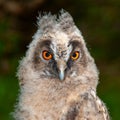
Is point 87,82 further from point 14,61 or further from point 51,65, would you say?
point 14,61

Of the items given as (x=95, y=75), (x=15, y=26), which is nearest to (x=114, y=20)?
(x=15, y=26)

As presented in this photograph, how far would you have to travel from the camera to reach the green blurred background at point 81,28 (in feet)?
50.1

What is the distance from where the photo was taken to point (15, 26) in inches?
622

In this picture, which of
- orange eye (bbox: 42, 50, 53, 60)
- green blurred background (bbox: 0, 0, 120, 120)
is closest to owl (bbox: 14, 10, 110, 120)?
orange eye (bbox: 42, 50, 53, 60)

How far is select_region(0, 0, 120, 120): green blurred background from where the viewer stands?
15.3 metres

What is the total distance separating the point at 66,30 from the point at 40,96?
0.71 m

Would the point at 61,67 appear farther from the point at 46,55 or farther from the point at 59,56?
the point at 46,55

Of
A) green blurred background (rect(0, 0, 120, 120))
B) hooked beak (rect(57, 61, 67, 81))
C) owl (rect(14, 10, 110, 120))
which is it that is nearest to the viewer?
hooked beak (rect(57, 61, 67, 81))

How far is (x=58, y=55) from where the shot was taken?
7129mm

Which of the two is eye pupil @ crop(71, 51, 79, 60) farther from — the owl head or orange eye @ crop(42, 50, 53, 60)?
orange eye @ crop(42, 50, 53, 60)

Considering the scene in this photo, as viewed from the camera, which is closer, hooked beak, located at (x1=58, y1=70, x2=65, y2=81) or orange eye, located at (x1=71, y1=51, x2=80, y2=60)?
hooked beak, located at (x1=58, y1=70, x2=65, y2=81)

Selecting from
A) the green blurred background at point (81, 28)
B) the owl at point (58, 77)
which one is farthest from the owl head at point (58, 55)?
the green blurred background at point (81, 28)

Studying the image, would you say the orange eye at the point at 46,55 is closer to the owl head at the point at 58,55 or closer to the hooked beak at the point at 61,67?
the owl head at the point at 58,55

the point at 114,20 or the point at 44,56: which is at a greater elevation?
the point at 114,20
